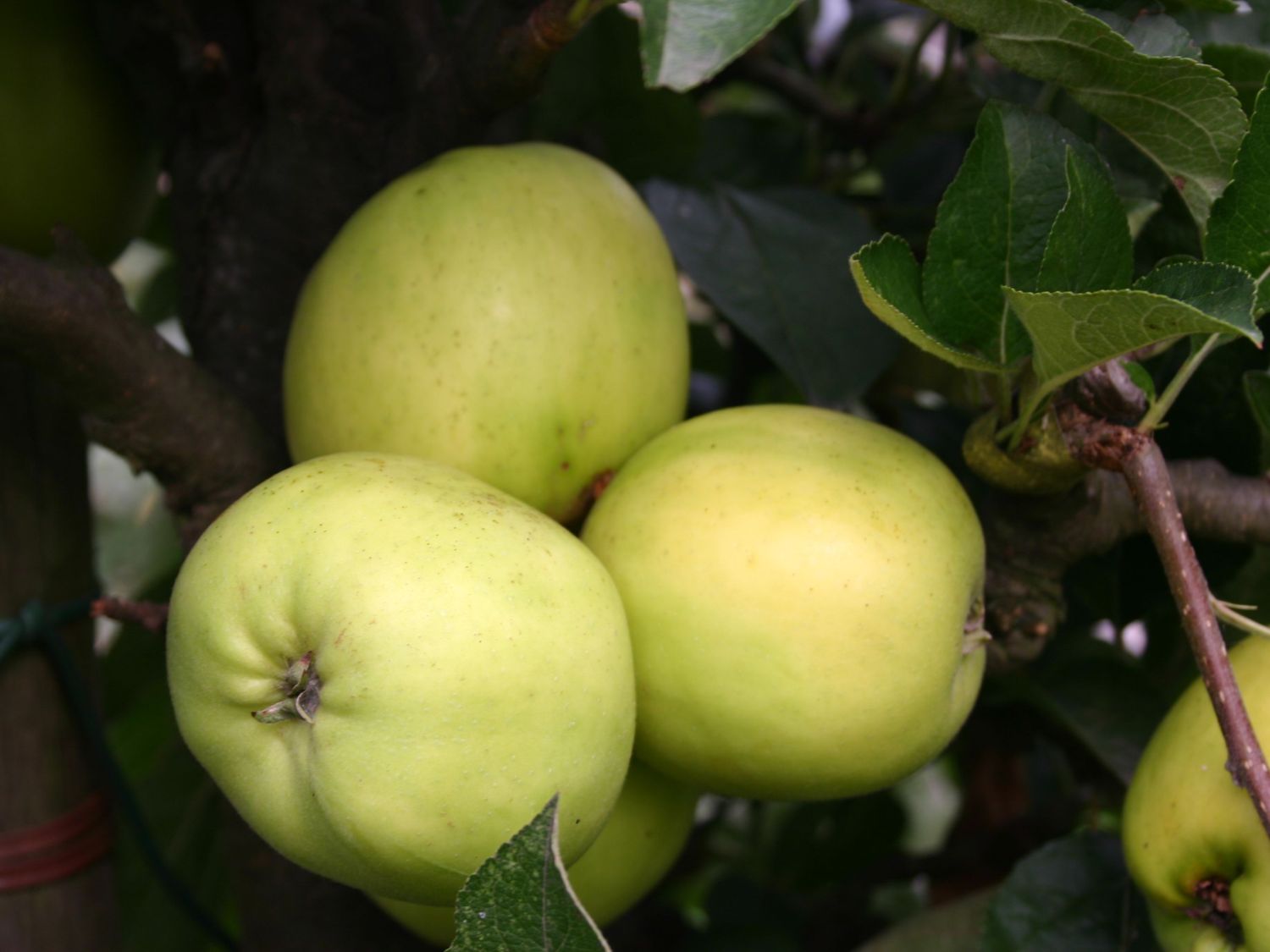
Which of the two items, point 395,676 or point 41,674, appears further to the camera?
point 41,674

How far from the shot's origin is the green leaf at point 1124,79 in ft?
1.50

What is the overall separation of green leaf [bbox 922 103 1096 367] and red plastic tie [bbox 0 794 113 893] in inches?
Result: 23.6

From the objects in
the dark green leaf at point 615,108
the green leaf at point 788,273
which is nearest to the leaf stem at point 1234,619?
the green leaf at point 788,273

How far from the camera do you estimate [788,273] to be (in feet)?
2.33

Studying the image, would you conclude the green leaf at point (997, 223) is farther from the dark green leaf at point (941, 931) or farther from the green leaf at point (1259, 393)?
the dark green leaf at point (941, 931)

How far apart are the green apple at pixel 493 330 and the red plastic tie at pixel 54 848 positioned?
1.02ft

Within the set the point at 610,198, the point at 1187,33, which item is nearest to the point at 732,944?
the point at 610,198

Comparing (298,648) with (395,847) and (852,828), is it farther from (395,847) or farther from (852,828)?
(852,828)

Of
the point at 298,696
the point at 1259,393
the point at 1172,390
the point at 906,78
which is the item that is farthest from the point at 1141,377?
the point at 906,78

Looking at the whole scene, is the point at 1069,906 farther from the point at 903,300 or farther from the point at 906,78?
the point at 906,78

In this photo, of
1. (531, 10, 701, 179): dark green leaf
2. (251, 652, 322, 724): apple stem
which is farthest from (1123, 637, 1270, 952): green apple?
(531, 10, 701, 179): dark green leaf

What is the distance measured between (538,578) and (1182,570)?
0.86 feet

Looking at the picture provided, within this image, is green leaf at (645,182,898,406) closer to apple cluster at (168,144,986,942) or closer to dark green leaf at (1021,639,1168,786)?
apple cluster at (168,144,986,942)

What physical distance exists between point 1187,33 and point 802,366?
9.8 inches
